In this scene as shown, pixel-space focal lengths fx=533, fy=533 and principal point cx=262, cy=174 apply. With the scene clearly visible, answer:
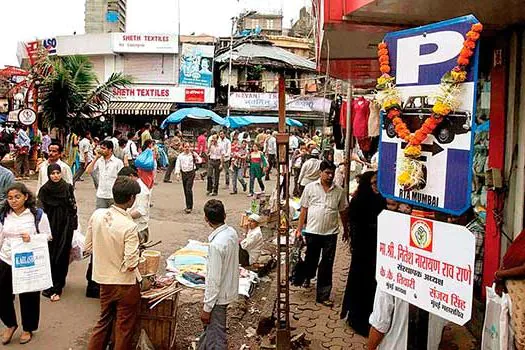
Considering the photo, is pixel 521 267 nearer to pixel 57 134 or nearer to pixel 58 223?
pixel 58 223

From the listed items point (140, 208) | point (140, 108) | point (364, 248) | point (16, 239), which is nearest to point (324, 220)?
point (364, 248)

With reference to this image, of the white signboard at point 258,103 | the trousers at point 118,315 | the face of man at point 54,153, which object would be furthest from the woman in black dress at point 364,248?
the white signboard at point 258,103

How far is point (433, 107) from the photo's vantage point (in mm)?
2516

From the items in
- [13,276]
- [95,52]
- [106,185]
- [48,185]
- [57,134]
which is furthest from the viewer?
[95,52]

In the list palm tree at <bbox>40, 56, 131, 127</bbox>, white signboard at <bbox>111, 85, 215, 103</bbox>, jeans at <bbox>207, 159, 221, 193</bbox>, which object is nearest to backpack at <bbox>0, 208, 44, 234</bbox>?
jeans at <bbox>207, 159, 221, 193</bbox>

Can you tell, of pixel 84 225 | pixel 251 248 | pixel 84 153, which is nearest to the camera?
pixel 251 248

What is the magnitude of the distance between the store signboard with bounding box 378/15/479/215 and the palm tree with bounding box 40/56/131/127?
1776 centimetres

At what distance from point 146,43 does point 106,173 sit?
22.8 meters

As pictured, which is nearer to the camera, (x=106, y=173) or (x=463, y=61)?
(x=463, y=61)

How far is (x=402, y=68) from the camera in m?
2.78

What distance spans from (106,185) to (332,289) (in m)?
3.53

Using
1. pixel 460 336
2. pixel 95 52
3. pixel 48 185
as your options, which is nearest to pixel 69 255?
pixel 48 185

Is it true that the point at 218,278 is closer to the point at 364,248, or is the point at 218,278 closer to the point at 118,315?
the point at 118,315

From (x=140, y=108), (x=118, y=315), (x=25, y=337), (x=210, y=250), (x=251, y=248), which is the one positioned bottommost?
(x=25, y=337)
